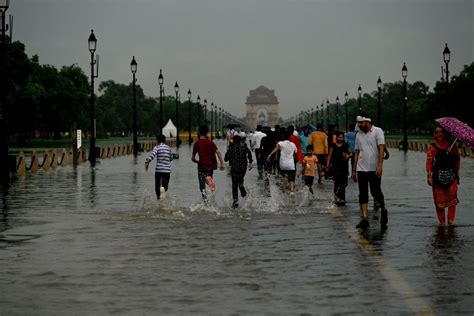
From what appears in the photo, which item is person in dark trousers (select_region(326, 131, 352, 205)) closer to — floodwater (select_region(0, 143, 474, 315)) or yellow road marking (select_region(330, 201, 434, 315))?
floodwater (select_region(0, 143, 474, 315))

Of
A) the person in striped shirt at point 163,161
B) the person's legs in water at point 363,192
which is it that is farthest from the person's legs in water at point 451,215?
the person in striped shirt at point 163,161

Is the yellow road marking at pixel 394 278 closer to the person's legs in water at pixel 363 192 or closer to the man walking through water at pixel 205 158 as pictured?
the person's legs in water at pixel 363 192

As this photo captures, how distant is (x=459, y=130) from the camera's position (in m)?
14.9

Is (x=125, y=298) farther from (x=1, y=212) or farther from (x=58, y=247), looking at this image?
(x=1, y=212)

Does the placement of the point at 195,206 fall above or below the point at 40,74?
below

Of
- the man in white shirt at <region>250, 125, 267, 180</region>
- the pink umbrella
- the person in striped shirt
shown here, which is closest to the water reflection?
the pink umbrella

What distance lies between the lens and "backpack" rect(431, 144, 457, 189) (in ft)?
49.5

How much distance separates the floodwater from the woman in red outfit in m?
0.44

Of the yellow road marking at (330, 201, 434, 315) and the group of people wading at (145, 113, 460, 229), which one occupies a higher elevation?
the group of people wading at (145, 113, 460, 229)

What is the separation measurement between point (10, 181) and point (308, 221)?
626 inches

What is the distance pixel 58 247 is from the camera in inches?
512

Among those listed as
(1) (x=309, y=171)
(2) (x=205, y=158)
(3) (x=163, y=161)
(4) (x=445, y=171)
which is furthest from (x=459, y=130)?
(1) (x=309, y=171)

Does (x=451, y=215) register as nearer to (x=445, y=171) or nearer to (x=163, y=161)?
(x=445, y=171)

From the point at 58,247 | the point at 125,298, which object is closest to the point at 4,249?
the point at 58,247
